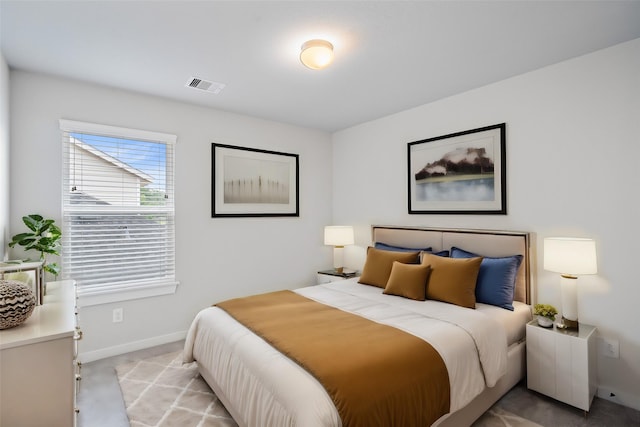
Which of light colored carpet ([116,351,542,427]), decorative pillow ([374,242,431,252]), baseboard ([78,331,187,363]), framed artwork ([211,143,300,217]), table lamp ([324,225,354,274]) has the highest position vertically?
framed artwork ([211,143,300,217])

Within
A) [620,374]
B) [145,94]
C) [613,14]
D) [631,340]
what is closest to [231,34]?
[145,94]

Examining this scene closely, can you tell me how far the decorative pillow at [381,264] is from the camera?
3254 mm

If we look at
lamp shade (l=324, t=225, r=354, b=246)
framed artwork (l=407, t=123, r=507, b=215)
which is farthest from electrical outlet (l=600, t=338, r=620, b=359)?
lamp shade (l=324, t=225, r=354, b=246)

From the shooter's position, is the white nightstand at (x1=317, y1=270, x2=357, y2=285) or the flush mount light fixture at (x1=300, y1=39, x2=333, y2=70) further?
the white nightstand at (x1=317, y1=270, x2=357, y2=285)

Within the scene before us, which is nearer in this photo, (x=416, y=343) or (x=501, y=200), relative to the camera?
(x=416, y=343)

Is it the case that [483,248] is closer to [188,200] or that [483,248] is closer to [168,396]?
[168,396]

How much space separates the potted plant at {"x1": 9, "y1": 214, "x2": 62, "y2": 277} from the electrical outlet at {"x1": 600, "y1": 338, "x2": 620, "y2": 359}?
4.31 metres

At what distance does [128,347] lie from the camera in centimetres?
319

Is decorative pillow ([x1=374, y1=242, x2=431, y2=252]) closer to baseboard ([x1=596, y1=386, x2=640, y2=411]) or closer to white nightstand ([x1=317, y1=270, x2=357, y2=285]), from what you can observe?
white nightstand ([x1=317, y1=270, x2=357, y2=285])

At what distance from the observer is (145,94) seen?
3285 millimetres

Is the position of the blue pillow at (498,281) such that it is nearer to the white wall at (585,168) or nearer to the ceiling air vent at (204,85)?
the white wall at (585,168)

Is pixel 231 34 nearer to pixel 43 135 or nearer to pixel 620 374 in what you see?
pixel 43 135

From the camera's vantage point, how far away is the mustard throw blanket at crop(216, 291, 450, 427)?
1.48 m

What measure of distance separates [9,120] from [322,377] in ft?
10.6
